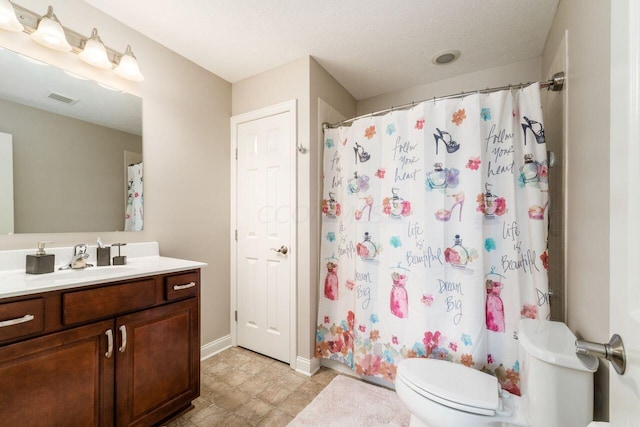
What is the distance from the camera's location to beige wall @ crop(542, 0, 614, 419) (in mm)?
893

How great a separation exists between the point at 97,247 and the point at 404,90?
8.95 feet

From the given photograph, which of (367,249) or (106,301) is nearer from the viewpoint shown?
(106,301)

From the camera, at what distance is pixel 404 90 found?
8.45ft

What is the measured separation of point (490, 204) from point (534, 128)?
1.50 ft

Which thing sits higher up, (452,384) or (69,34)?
(69,34)

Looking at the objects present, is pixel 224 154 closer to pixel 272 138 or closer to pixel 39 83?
pixel 272 138

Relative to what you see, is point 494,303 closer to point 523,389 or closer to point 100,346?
point 523,389

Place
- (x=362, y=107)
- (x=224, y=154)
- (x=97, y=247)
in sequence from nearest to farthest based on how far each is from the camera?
(x=97, y=247) → (x=224, y=154) → (x=362, y=107)

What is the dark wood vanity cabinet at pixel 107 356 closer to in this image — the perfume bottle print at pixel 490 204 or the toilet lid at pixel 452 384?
the toilet lid at pixel 452 384

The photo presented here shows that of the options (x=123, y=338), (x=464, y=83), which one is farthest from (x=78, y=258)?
(x=464, y=83)

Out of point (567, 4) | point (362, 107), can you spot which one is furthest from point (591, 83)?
point (362, 107)

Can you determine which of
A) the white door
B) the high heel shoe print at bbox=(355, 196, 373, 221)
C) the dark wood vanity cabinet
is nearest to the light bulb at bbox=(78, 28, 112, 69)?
the dark wood vanity cabinet

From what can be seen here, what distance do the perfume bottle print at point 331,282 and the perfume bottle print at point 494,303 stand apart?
3.22 ft

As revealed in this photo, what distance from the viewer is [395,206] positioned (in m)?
1.78
